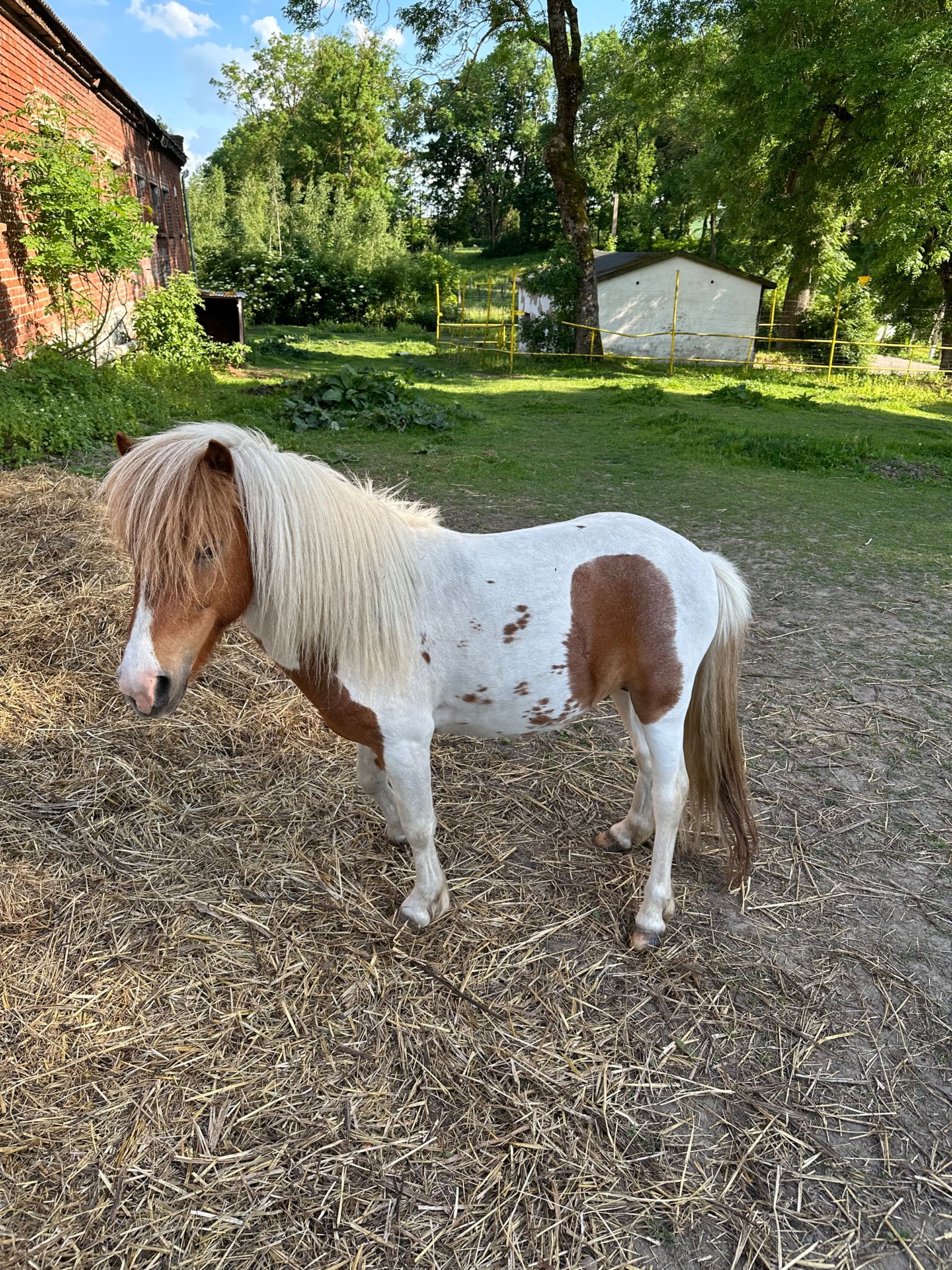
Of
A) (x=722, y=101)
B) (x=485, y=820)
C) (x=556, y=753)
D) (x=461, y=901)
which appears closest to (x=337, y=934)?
(x=461, y=901)

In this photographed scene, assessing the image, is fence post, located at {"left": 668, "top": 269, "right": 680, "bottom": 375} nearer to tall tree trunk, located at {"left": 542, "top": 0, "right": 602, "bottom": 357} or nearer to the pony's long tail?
tall tree trunk, located at {"left": 542, "top": 0, "right": 602, "bottom": 357}

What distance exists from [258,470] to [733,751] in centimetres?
188

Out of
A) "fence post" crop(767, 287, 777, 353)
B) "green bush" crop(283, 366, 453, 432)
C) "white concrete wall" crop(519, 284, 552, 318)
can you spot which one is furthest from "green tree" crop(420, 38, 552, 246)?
"green bush" crop(283, 366, 453, 432)

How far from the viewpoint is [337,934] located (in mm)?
2414

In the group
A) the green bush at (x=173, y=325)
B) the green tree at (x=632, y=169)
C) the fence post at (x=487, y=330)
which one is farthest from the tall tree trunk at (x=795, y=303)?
the green bush at (x=173, y=325)

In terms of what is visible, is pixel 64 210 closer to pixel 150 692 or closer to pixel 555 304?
pixel 150 692

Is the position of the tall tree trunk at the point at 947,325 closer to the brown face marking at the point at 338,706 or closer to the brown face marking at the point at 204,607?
the brown face marking at the point at 338,706

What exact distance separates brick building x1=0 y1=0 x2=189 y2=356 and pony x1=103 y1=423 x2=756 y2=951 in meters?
7.77

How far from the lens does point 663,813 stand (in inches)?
95.0

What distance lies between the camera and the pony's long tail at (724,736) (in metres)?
2.45

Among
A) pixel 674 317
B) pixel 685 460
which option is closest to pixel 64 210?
pixel 685 460

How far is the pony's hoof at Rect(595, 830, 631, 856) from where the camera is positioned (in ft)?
9.38

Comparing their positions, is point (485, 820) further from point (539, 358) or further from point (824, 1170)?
point (539, 358)

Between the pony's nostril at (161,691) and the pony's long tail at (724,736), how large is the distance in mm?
1709
